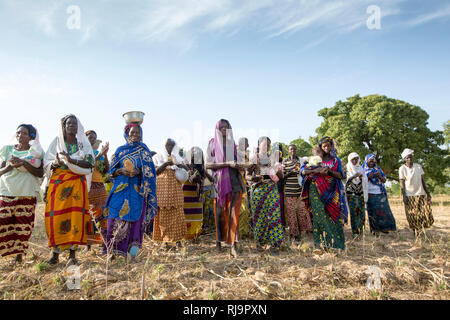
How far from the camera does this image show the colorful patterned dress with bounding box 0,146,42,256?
4188mm

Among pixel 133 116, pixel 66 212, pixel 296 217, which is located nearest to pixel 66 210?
pixel 66 212

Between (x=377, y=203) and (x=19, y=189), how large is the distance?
23.6 feet

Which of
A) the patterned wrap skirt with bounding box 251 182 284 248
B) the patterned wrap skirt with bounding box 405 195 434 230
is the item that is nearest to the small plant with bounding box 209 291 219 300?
the patterned wrap skirt with bounding box 251 182 284 248

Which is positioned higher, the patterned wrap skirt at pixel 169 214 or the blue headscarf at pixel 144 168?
the blue headscarf at pixel 144 168

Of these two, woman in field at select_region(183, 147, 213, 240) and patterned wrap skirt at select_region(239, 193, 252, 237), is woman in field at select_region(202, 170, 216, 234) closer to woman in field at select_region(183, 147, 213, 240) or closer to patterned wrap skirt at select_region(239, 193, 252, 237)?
woman in field at select_region(183, 147, 213, 240)

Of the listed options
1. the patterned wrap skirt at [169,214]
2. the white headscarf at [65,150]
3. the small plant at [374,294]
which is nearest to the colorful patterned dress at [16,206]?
the white headscarf at [65,150]

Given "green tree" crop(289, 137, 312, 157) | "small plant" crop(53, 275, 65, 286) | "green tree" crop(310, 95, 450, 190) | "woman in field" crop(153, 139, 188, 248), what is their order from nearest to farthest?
1. "small plant" crop(53, 275, 65, 286)
2. "woman in field" crop(153, 139, 188, 248)
3. "green tree" crop(310, 95, 450, 190)
4. "green tree" crop(289, 137, 312, 157)

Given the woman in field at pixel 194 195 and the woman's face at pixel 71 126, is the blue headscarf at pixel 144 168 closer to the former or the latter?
the woman's face at pixel 71 126

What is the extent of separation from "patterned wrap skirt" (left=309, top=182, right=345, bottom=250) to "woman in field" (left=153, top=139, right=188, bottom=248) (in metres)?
2.28

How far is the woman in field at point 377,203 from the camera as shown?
693 cm

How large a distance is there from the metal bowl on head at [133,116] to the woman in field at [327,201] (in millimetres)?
2836

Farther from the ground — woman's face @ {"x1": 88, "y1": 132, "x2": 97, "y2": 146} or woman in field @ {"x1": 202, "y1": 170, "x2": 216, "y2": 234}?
woman's face @ {"x1": 88, "y1": 132, "x2": 97, "y2": 146}

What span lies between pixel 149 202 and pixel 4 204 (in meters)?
2.01
